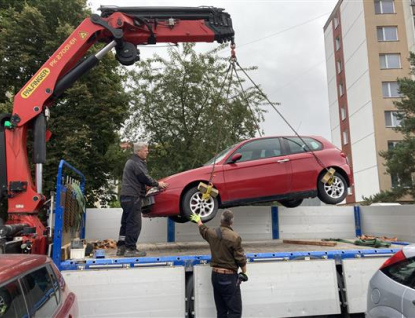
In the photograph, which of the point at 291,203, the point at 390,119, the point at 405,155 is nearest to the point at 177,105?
the point at 291,203

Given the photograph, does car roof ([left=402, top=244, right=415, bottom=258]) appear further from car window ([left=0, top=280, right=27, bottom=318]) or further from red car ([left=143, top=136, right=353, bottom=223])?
car window ([left=0, top=280, right=27, bottom=318])

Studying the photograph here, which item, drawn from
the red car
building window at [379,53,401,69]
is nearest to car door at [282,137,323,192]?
the red car

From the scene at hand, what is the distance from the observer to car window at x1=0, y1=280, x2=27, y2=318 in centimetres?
246

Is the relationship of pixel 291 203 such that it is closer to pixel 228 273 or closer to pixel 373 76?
pixel 228 273

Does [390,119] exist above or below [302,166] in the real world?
above

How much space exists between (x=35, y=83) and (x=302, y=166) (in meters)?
4.56

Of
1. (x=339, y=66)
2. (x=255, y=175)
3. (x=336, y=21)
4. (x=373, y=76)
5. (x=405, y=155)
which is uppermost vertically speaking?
(x=336, y=21)

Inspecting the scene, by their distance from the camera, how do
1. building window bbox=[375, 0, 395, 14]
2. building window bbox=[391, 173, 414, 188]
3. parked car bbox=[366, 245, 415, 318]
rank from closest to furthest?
1. parked car bbox=[366, 245, 415, 318]
2. building window bbox=[391, 173, 414, 188]
3. building window bbox=[375, 0, 395, 14]

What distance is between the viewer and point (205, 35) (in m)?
6.60

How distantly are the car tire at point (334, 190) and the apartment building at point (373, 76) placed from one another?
69.9 ft

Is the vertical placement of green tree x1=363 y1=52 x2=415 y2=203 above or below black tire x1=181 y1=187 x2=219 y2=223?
above

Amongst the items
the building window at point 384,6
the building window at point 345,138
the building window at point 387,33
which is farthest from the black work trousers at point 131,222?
the building window at point 345,138

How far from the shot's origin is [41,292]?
3051 millimetres

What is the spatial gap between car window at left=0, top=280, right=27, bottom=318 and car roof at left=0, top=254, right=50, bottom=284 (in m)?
0.06
